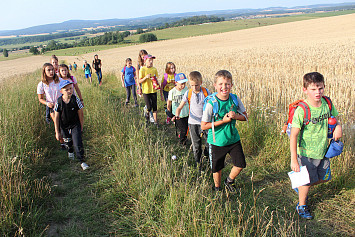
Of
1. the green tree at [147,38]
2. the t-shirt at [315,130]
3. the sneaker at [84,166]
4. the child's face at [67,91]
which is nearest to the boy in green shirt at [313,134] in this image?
Result: the t-shirt at [315,130]

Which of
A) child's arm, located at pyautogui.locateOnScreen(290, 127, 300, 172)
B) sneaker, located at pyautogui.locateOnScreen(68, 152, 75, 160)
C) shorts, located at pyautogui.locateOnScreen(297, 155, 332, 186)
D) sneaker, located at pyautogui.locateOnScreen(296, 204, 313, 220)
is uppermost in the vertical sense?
child's arm, located at pyautogui.locateOnScreen(290, 127, 300, 172)

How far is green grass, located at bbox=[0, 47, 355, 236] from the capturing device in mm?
2502

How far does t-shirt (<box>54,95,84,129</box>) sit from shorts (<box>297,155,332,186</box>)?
369cm

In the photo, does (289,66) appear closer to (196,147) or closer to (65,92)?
(196,147)

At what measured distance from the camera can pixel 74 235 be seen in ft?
9.18

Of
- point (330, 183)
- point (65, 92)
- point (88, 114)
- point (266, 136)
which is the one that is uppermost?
point (65, 92)

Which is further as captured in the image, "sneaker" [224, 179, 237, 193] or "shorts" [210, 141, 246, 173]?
"sneaker" [224, 179, 237, 193]

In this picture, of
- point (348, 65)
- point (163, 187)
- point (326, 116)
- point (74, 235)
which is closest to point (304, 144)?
point (326, 116)

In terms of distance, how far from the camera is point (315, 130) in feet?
9.00

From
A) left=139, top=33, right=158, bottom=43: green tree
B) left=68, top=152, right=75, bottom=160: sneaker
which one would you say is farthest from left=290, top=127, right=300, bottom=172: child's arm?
left=139, top=33, right=158, bottom=43: green tree

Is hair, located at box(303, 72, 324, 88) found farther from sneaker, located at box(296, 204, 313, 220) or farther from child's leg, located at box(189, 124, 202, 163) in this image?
child's leg, located at box(189, 124, 202, 163)

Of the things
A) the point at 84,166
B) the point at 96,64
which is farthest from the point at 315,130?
the point at 96,64

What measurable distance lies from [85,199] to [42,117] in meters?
3.56

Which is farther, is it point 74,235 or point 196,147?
point 196,147
